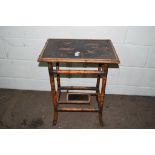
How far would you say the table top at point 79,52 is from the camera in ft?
4.50

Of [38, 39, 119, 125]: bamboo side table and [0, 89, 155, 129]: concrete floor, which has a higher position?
[38, 39, 119, 125]: bamboo side table

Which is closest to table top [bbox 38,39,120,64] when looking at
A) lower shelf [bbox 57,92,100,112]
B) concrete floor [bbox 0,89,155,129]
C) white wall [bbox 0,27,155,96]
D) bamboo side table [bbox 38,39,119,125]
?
bamboo side table [bbox 38,39,119,125]

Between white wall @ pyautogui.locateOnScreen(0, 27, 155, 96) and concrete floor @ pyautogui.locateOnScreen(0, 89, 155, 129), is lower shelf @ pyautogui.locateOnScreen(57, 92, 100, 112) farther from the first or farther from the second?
white wall @ pyautogui.locateOnScreen(0, 27, 155, 96)

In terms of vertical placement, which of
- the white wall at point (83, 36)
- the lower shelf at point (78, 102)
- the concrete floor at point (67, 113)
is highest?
the white wall at point (83, 36)

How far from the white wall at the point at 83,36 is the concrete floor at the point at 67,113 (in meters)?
0.16

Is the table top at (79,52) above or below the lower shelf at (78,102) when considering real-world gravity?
above

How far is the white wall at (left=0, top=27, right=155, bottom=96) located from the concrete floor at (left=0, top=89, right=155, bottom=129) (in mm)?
156

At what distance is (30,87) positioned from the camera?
8.18ft

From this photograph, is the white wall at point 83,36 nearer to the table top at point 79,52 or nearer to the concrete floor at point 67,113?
the concrete floor at point 67,113

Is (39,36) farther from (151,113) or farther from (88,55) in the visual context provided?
(151,113)

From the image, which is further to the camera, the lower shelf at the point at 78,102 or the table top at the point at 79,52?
the lower shelf at the point at 78,102

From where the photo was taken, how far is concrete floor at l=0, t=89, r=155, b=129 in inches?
75.4

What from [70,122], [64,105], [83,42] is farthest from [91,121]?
[83,42]

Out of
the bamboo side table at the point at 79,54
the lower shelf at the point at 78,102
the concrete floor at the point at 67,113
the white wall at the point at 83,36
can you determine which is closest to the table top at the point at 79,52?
the bamboo side table at the point at 79,54
